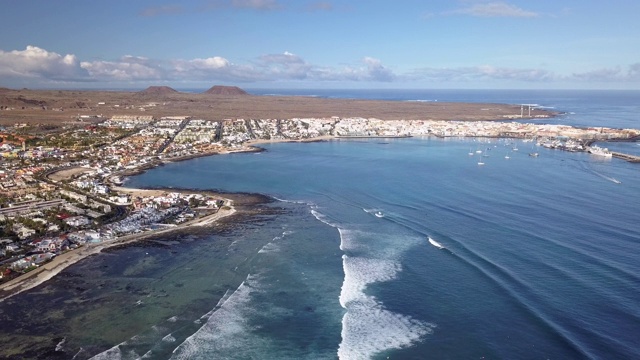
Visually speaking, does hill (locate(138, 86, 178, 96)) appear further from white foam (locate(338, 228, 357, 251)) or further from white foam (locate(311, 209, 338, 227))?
white foam (locate(338, 228, 357, 251))

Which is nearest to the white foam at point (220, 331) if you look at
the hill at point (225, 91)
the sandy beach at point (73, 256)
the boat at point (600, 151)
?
the sandy beach at point (73, 256)

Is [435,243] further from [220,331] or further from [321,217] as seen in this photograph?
[220,331]

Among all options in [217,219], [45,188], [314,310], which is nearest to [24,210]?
[45,188]

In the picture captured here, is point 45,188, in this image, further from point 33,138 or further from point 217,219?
point 33,138

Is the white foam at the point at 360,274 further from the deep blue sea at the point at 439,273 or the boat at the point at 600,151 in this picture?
the boat at the point at 600,151

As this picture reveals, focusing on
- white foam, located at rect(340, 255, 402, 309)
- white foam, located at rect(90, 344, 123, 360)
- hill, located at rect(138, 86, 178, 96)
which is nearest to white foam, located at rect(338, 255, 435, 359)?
white foam, located at rect(340, 255, 402, 309)
